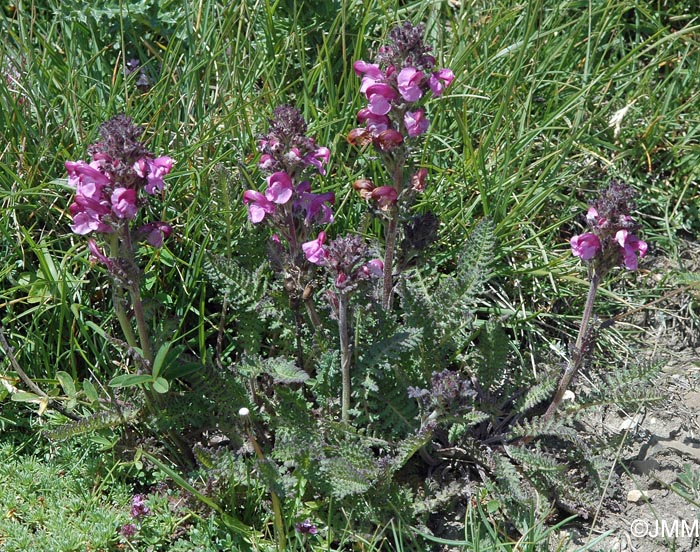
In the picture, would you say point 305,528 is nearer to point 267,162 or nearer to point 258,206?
point 258,206

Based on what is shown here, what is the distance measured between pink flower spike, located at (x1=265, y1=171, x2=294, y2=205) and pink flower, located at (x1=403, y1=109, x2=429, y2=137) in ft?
1.28

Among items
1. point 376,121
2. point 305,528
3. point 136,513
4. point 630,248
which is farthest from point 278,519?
point 630,248

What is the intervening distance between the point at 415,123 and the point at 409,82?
13 cm

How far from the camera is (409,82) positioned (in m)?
2.37

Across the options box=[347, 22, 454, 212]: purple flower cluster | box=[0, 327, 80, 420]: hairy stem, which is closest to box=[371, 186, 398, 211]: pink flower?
box=[347, 22, 454, 212]: purple flower cluster

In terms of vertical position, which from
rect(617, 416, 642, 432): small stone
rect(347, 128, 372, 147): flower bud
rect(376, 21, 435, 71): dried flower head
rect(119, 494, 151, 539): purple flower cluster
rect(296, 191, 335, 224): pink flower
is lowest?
rect(617, 416, 642, 432): small stone

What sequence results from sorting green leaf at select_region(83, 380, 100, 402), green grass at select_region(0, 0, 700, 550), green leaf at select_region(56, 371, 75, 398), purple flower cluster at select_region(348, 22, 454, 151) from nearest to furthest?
1. purple flower cluster at select_region(348, 22, 454, 151)
2. green leaf at select_region(83, 380, 100, 402)
3. green leaf at select_region(56, 371, 75, 398)
4. green grass at select_region(0, 0, 700, 550)

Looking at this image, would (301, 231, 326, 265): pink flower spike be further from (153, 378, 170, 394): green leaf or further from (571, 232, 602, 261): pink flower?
(571, 232, 602, 261): pink flower

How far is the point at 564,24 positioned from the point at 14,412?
299 cm

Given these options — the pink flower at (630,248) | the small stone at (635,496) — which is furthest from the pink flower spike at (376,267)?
the small stone at (635,496)

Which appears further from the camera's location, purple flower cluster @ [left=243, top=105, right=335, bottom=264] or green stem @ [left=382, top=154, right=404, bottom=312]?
green stem @ [left=382, top=154, right=404, bottom=312]

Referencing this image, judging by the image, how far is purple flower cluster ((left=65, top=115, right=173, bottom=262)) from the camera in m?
2.29

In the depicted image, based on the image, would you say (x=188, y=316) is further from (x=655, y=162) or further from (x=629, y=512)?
(x=655, y=162)

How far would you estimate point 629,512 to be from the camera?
9.46 ft
